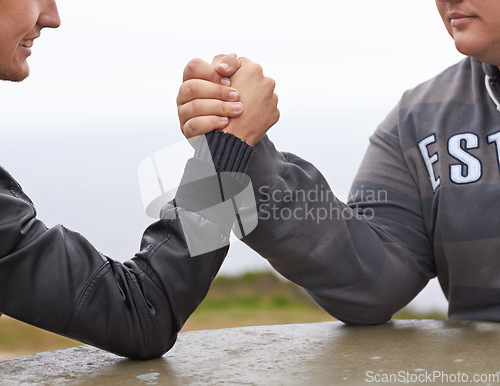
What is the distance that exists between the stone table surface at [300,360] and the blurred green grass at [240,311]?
3.07 m

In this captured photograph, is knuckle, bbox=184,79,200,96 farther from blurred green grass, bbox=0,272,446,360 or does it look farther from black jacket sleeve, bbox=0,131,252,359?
blurred green grass, bbox=0,272,446,360

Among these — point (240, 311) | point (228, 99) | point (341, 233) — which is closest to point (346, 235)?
point (341, 233)

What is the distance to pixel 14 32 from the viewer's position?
1.10 metres

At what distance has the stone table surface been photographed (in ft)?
3.22

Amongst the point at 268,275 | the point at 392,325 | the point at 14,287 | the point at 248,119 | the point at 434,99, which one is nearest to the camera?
the point at 14,287

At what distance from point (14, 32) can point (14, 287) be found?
413 millimetres

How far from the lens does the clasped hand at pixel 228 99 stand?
1.21m

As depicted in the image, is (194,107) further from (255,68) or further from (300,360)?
(300,360)

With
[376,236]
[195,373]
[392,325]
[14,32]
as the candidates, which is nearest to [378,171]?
[376,236]

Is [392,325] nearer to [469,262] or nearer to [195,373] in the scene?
[469,262]

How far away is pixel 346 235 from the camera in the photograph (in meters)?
1.34

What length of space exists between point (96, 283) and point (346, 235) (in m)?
0.53
